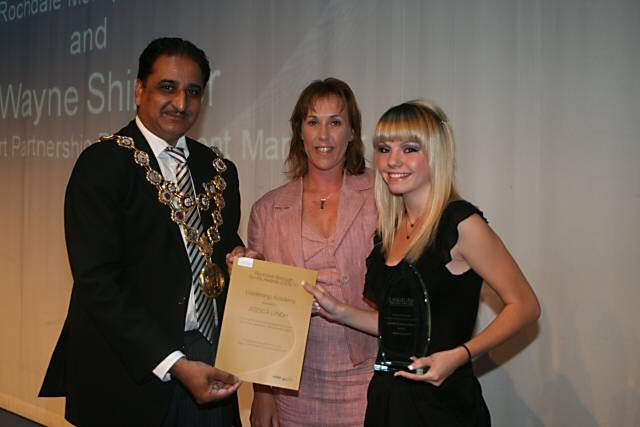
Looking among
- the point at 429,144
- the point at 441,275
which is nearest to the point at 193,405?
the point at 441,275

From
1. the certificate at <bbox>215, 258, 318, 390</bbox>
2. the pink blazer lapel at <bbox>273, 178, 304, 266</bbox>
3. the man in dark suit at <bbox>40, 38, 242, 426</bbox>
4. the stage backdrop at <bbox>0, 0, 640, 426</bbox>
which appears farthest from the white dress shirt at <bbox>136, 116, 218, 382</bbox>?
the pink blazer lapel at <bbox>273, 178, 304, 266</bbox>

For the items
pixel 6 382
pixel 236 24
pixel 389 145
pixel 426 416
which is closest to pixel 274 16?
pixel 236 24

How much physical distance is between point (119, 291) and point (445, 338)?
3.10ft

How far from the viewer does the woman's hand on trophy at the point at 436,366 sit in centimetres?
179

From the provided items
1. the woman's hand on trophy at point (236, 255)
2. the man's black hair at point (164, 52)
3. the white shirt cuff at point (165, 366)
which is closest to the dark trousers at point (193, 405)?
the white shirt cuff at point (165, 366)

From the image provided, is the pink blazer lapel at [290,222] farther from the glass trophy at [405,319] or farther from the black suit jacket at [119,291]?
the glass trophy at [405,319]

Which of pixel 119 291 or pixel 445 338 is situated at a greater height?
pixel 119 291

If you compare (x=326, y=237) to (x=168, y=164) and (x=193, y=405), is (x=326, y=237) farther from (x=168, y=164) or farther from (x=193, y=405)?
(x=193, y=405)

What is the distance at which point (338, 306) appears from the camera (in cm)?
225

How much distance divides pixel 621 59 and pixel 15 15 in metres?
4.78

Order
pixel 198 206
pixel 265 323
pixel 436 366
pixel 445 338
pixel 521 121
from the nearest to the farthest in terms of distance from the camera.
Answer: pixel 436 366, pixel 445 338, pixel 265 323, pixel 198 206, pixel 521 121

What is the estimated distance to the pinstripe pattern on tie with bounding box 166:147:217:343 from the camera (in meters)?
2.18

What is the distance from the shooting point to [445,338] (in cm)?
193

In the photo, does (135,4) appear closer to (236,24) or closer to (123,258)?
(236,24)
